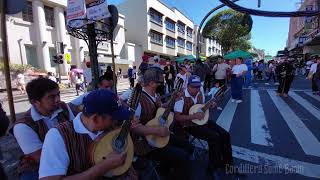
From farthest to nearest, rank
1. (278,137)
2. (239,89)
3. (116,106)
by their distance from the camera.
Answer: (239,89), (278,137), (116,106)

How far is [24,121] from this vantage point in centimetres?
225

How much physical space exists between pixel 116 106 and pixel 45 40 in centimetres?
2479

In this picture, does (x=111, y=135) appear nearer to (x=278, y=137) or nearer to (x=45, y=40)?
(x=278, y=137)

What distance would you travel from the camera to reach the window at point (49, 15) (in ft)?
82.1

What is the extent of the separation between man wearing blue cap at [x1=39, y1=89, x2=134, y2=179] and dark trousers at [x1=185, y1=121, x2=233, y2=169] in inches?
90.0

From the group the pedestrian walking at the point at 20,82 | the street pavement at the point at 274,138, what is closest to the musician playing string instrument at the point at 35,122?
the street pavement at the point at 274,138

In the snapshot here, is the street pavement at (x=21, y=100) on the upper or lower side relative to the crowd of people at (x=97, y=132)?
lower

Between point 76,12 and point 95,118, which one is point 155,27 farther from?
point 95,118

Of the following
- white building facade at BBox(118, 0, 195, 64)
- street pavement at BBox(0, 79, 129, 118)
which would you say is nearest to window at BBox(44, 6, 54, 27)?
street pavement at BBox(0, 79, 129, 118)

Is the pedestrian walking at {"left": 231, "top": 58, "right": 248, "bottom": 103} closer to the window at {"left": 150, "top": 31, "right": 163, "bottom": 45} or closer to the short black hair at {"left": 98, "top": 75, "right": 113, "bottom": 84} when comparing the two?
the short black hair at {"left": 98, "top": 75, "right": 113, "bottom": 84}

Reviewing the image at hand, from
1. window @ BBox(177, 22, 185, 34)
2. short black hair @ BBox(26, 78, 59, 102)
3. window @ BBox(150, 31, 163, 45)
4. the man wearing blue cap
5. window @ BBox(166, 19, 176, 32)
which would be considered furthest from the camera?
window @ BBox(177, 22, 185, 34)

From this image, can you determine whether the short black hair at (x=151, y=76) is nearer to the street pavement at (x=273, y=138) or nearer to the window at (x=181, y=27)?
the street pavement at (x=273, y=138)

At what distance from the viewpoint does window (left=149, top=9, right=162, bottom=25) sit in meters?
42.2

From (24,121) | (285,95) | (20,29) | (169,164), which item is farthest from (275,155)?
(20,29)
